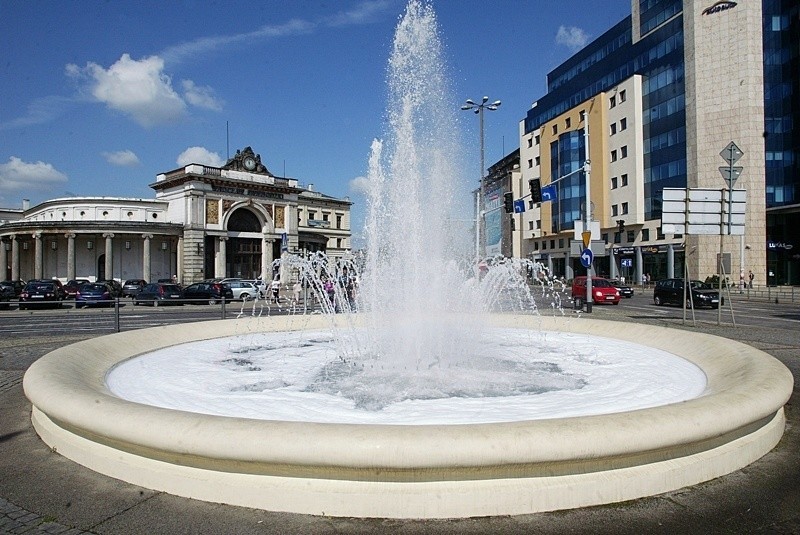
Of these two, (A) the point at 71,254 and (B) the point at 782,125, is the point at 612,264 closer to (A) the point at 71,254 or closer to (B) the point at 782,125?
(B) the point at 782,125

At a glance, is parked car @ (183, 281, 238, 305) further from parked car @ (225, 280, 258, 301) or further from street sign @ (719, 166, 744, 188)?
street sign @ (719, 166, 744, 188)

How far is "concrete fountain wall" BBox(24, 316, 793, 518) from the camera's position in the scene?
3.49 metres

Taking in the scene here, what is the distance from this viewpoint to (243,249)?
2653 inches

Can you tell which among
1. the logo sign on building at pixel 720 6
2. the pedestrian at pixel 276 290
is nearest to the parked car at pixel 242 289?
the pedestrian at pixel 276 290

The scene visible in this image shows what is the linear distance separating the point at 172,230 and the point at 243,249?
9.26 metres

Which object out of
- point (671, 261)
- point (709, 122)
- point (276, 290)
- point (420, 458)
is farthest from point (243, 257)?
point (420, 458)

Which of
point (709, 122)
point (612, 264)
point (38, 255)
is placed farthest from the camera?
point (612, 264)

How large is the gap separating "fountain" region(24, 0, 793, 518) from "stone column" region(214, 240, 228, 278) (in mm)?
55759

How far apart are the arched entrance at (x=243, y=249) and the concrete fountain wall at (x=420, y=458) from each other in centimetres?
6357

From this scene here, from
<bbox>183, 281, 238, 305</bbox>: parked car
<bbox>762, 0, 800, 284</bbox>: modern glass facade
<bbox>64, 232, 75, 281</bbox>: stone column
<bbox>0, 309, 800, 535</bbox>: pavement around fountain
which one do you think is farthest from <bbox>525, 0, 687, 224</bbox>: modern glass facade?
<bbox>64, 232, 75, 281</bbox>: stone column

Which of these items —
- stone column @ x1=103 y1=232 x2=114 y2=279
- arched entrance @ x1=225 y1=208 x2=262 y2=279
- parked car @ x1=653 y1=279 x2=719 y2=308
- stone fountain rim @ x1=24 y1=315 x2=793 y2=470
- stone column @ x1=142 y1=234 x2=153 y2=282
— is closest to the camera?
stone fountain rim @ x1=24 y1=315 x2=793 y2=470

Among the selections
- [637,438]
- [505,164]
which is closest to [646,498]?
[637,438]

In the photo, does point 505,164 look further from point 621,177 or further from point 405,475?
point 405,475

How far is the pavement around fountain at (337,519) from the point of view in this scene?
11.0 feet
